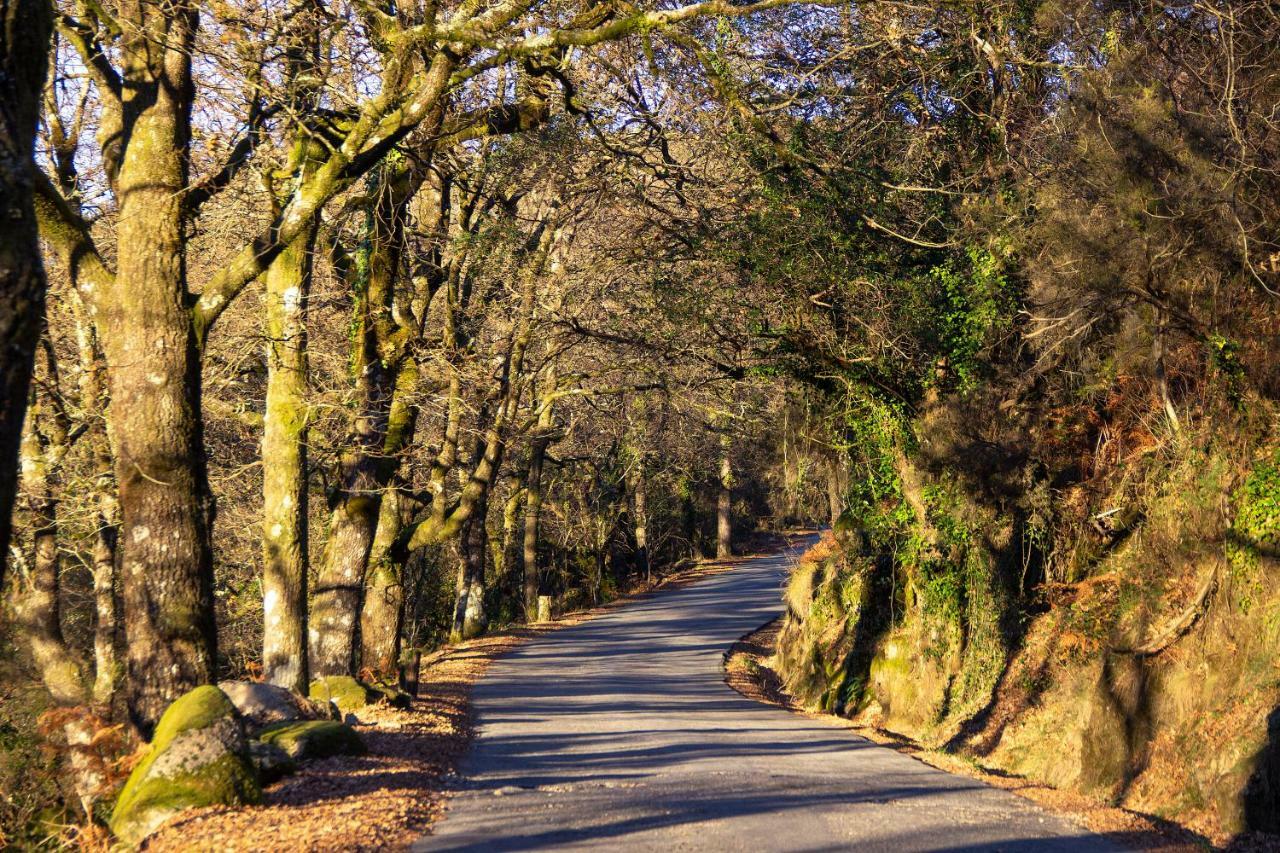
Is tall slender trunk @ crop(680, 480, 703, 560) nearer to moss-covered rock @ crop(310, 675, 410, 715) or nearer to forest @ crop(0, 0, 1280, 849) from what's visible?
forest @ crop(0, 0, 1280, 849)

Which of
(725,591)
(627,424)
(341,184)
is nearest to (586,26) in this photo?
(341,184)

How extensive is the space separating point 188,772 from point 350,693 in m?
7.05

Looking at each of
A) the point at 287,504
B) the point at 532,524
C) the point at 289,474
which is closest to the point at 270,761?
the point at 287,504

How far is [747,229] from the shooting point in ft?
61.6

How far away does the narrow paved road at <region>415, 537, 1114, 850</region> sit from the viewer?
27.2ft

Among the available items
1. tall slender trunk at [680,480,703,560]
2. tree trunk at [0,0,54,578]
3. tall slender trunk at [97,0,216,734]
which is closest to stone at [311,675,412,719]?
tall slender trunk at [97,0,216,734]

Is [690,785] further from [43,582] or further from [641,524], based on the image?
[641,524]

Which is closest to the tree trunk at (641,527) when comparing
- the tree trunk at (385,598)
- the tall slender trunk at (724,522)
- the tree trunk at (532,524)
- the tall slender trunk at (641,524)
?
the tall slender trunk at (641,524)

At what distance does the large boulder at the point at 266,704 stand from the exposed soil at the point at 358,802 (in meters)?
0.77

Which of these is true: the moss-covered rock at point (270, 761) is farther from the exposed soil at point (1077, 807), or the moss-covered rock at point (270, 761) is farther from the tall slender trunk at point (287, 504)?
the exposed soil at point (1077, 807)

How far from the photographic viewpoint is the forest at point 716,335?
1037 centimetres

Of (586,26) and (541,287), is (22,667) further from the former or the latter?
(586,26)

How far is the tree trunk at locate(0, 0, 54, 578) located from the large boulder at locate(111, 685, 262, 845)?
11.4ft

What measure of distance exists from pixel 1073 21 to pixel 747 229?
554 cm
